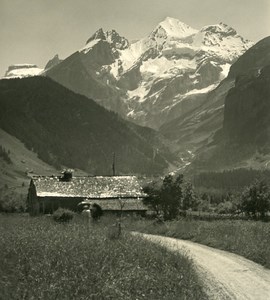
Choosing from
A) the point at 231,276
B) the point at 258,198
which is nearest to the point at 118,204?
the point at 258,198

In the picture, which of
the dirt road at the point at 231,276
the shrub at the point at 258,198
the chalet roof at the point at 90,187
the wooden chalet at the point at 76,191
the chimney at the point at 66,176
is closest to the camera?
the dirt road at the point at 231,276

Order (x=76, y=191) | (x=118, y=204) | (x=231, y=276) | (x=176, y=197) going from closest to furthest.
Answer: (x=231, y=276)
(x=118, y=204)
(x=176, y=197)
(x=76, y=191)

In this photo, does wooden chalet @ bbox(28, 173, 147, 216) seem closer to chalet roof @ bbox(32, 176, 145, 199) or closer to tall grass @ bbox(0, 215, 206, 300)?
chalet roof @ bbox(32, 176, 145, 199)

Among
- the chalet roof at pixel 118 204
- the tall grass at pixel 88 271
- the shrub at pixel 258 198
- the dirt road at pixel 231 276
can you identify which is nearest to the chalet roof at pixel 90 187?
the chalet roof at pixel 118 204

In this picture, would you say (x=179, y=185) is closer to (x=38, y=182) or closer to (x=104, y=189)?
(x=104, y=189)

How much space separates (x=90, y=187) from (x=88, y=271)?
82.0 m

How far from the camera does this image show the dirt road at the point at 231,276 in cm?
1727

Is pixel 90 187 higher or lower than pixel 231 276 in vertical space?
higher

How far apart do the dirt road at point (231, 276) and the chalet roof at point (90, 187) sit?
66964 mm

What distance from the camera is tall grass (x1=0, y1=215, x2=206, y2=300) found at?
14141 mm

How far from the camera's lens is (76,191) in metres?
96.6

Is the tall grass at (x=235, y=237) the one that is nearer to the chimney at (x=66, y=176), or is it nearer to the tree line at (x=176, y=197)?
the tree line at (x=176, y=197)

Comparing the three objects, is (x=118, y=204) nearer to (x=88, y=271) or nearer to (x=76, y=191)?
(x=76, y=191)

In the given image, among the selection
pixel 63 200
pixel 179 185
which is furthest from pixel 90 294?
pixel 63 200
